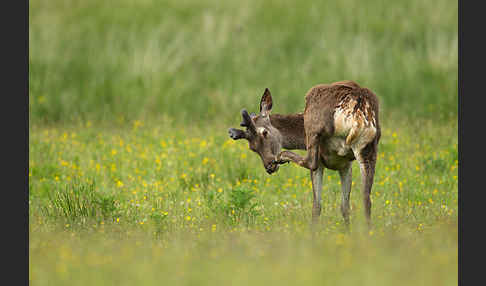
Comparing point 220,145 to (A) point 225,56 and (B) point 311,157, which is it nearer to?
(B) point 311,157

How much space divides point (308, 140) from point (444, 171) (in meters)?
4.34

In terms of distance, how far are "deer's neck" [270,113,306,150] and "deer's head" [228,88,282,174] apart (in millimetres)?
74

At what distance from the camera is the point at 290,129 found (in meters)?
8.76

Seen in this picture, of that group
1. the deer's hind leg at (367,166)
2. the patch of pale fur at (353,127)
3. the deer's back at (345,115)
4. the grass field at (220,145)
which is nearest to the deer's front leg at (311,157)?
the deer's back at (345,115)

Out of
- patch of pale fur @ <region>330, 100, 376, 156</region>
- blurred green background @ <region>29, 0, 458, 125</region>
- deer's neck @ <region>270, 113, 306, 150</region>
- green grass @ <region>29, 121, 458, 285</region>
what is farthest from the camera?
blurred green background @ <region>29, 0, 458, 125</region>

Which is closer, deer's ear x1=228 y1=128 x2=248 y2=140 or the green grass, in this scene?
the green grass

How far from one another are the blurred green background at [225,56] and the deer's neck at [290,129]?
5.81 m

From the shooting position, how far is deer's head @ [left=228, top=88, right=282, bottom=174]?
8.38 m

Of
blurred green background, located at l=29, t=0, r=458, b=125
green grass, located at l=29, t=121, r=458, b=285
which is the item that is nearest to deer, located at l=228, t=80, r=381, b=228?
green grass, located at l=29, t=121, r=458, b=285

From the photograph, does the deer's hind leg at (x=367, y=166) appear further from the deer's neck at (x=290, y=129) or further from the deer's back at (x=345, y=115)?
the deer's neck at (x=290, y=129)

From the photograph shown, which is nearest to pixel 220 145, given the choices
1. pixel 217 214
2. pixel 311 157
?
pixel 217 214

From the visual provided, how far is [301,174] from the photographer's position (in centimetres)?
1141

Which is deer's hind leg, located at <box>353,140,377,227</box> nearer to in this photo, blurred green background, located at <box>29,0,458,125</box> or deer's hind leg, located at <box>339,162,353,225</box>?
deer's hind leg, located at <box>339,162,353,225</box>

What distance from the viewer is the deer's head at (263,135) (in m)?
8.38
